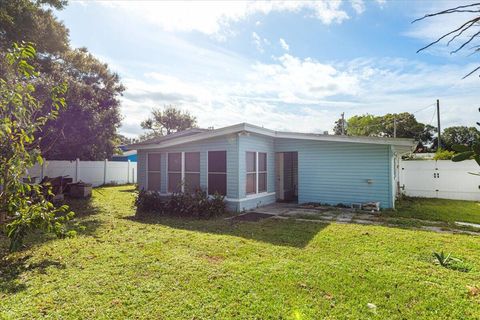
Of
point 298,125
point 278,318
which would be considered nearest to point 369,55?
point 278,318

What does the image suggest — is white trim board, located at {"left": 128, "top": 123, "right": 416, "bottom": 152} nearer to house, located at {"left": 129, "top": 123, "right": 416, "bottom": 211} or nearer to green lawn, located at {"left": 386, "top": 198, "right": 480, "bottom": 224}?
house, located at {"left": 129, "top": 123, "right": 416, "bottom": 211}

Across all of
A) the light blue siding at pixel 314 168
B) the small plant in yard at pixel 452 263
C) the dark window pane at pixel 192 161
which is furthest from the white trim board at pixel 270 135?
the small plant in yard at pixel 452 263

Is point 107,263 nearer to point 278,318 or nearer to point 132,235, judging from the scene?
point 132,235

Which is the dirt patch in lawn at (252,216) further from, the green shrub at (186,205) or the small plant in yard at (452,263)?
the small plant in yard at (452,263)

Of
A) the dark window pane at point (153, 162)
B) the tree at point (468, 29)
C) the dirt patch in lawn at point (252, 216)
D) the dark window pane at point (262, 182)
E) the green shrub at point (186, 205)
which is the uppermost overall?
the tree at point (468, 29)

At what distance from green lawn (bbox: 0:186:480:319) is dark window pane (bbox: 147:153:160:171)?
5.11 meters

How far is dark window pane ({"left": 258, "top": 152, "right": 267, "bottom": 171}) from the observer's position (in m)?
10.8

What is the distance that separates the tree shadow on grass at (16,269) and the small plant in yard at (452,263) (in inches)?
250

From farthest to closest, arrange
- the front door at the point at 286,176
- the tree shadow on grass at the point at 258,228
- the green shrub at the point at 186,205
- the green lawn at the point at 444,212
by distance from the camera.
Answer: the front door at the point at 286,176 → the green shrub at the point at 186,205 → the green lawn at the point at 444,212 → the tree shadow on grass at the point at 258,228

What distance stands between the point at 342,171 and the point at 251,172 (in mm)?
3655

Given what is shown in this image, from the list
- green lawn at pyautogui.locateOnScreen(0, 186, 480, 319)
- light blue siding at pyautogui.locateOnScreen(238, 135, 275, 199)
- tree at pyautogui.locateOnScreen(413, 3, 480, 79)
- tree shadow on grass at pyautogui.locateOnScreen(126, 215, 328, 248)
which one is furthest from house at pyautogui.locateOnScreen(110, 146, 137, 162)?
tree at pyautogui.locateOnScreen(413, 3, 480, 79)

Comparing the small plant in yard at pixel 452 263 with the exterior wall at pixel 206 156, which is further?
the exterior wall at pixel 206 156

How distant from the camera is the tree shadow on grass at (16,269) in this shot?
3.82 meters

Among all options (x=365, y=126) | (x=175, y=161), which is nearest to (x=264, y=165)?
(x=175, y=161)
